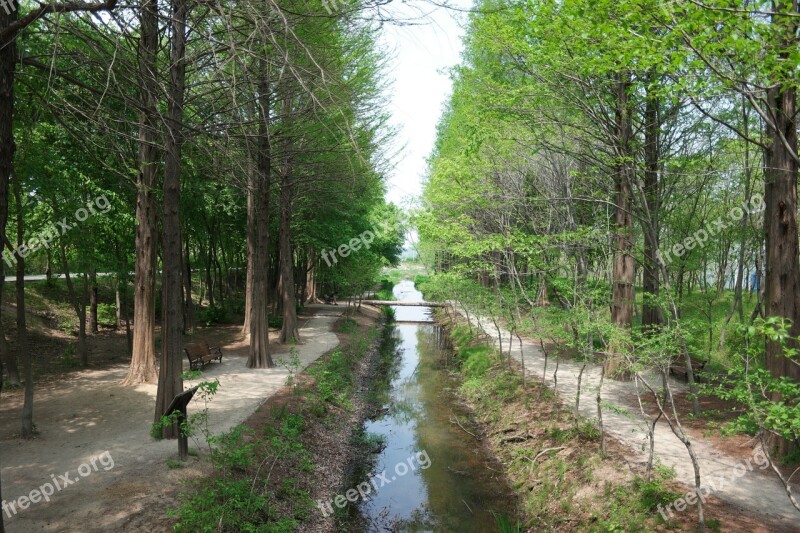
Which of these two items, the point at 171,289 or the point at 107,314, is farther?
→ the point at 107,314

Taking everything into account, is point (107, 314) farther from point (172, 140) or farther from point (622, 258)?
point (622, 258)

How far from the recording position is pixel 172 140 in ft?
19.8

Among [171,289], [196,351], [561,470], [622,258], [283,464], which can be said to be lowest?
[561,470]

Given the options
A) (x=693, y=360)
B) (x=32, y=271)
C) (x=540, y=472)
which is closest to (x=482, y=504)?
(x=540, y=472)
